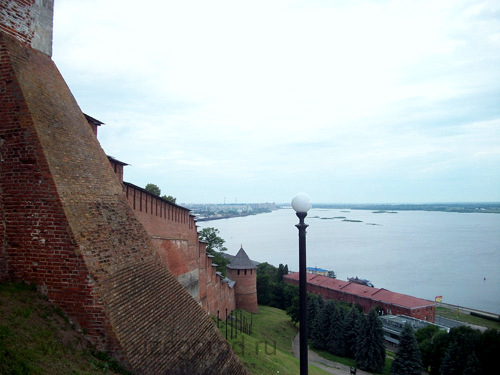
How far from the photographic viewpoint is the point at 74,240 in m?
4.47

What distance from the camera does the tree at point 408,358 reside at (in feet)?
64.6

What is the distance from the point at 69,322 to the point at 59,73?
4199 mm

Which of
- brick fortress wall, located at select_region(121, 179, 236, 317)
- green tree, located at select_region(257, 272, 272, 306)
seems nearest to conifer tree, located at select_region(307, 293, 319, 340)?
green tree, located at select_region(257, 272, 272, 306)

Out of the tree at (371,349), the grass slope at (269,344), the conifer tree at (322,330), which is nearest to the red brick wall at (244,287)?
the grass slope at (269,344)

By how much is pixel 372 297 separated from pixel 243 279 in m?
15.2

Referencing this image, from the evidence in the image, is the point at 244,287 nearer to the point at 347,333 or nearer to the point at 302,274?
the point at 347,333

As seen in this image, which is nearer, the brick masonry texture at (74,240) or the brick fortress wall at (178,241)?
the brick masonry texture at (74,240)

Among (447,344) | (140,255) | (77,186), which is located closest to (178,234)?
(140,255)

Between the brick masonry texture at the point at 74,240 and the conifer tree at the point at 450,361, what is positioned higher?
the brick masonry texture at the point at 74,240

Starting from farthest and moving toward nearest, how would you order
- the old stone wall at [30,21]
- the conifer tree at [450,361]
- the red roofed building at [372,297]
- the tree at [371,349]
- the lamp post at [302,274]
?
the red roofed building at [372,297]
the tree at [371,349]
the conifer tree at [450,361]
the old stone wall at [30,21]
the lamp post at [302,274]

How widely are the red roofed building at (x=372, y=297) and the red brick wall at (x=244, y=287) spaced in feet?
39.1

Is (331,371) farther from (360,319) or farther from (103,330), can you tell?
(103,330)

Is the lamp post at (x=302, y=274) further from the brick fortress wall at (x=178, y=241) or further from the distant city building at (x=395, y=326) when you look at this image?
the distant city building at (x=395, y=326)

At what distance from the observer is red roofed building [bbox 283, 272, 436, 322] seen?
32.1 meters
